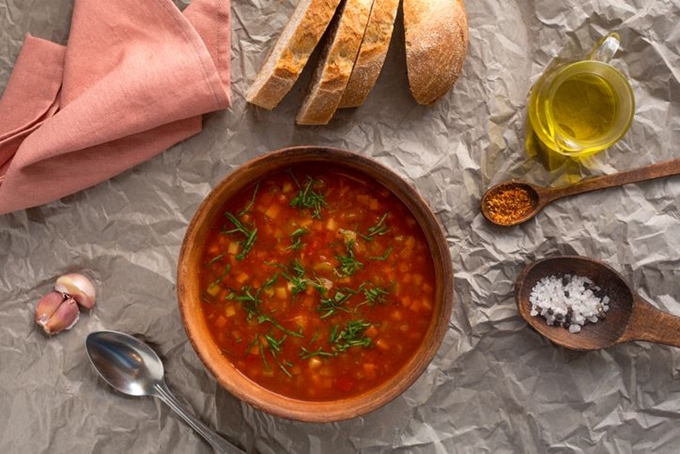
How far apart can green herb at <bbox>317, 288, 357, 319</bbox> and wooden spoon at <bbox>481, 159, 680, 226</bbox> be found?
0.69 meters

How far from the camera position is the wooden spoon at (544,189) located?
2885 millimetres

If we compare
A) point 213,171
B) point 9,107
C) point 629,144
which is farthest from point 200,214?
point 629,144

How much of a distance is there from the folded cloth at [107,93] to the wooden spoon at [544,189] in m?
1.17

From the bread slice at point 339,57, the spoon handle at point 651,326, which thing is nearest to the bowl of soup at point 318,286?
the bread slice at point 339,57

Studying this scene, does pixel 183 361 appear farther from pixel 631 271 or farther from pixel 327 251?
pixel 631 271

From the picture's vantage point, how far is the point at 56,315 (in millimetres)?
2873

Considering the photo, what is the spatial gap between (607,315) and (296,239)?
129cm

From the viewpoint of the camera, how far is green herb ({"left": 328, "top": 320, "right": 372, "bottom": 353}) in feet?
8.64

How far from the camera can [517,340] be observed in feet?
9.74

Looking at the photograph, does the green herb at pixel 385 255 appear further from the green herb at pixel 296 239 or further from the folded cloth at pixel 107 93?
the folded cloth at pixel 107 93

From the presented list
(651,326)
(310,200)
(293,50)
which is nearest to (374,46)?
(293,50)

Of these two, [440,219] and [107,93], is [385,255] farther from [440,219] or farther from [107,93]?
[107,93]

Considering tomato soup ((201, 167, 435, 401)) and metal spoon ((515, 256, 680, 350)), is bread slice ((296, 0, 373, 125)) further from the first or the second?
metal spoon ((515, 256, 680, 350))

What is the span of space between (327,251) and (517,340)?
922 mm
